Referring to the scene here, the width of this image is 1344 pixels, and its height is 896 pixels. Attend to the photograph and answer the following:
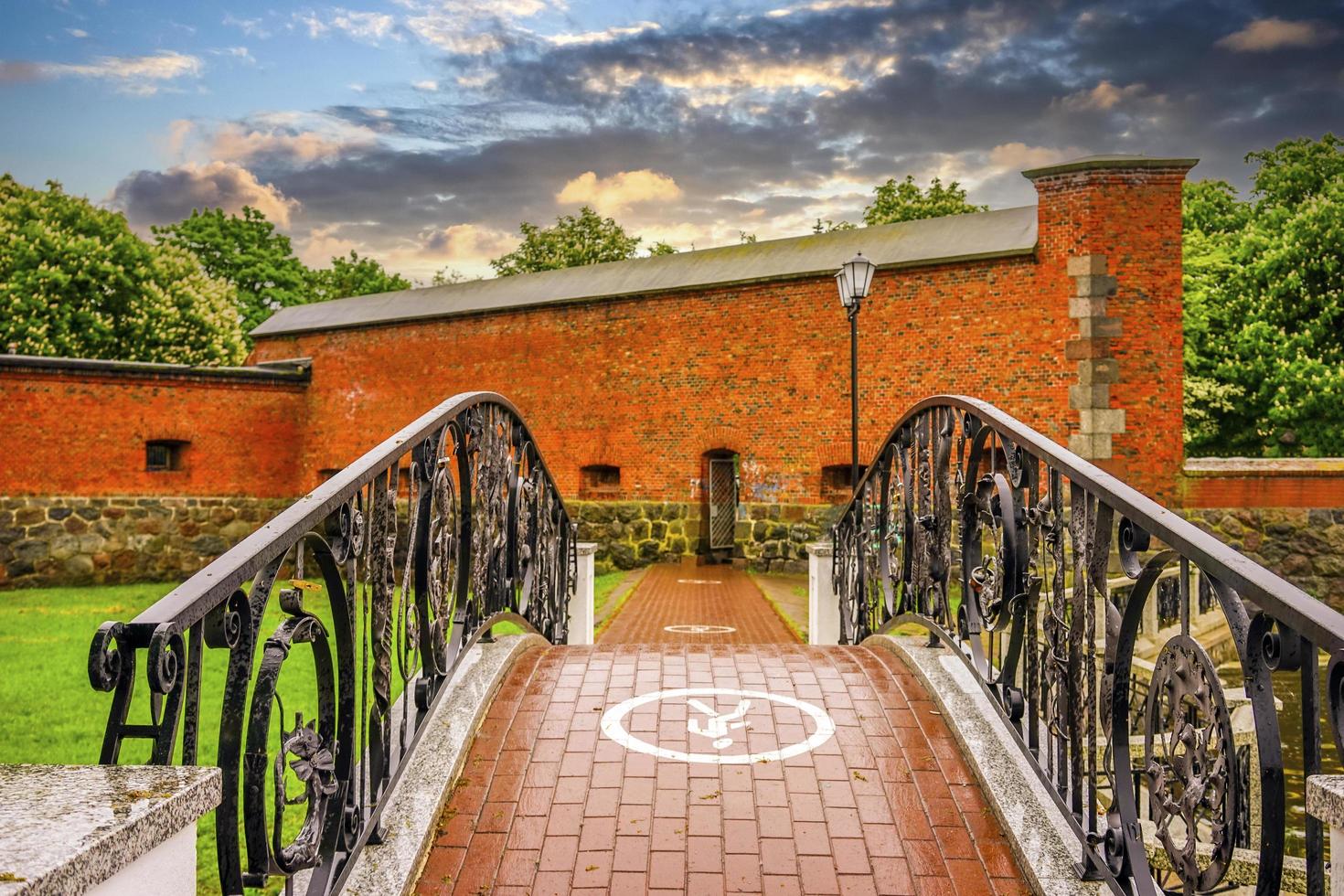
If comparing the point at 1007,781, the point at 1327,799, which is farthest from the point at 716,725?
the point at 1327,799

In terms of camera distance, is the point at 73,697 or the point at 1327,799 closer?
the point at 1327,799

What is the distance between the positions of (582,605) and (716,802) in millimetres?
5195

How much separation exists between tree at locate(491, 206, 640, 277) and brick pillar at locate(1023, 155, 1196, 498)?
25585 mm

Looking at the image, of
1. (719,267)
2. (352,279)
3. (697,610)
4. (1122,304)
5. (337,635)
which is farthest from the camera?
(352,279)

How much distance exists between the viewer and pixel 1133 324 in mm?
13516

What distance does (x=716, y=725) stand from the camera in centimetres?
381

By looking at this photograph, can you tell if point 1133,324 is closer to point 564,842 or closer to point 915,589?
point 915,589

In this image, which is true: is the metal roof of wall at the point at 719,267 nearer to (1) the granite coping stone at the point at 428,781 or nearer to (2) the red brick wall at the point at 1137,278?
(2) the red brick wall at the point at 1137,278

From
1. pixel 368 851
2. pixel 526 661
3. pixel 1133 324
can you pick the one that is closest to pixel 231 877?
pixel 368 851

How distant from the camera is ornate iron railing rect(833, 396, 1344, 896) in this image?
1.68 metres

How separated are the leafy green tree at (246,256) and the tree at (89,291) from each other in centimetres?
882

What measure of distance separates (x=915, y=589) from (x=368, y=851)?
2.99 meters

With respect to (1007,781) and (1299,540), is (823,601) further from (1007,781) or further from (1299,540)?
(1299,540)

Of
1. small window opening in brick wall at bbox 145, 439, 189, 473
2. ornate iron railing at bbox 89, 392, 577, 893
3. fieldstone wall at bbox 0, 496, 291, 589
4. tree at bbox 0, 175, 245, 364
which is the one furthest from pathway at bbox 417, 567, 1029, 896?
tree at bbox 0, 175, 245, 364
